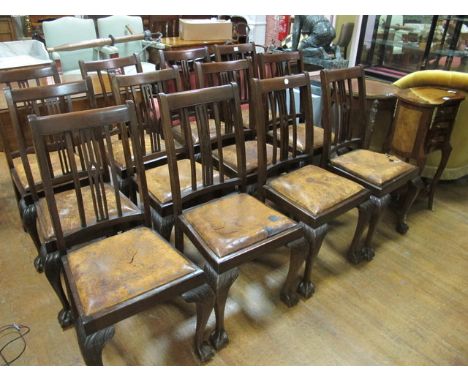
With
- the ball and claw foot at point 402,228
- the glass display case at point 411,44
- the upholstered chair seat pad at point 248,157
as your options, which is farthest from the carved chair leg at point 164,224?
the glass display case at point 411,44

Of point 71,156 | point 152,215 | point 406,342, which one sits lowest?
point 406,342

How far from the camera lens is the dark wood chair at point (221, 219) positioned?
1.36 meters

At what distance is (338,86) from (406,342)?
1.31 m

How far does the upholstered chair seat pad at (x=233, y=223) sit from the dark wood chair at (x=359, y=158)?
0.59 metres

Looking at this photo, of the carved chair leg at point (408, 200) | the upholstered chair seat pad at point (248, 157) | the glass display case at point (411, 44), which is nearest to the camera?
the upholstered chair seat pad at point (248, 157)

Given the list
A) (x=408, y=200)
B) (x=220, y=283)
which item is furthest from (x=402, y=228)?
(x=220, y=283)

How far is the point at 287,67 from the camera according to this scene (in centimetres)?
240

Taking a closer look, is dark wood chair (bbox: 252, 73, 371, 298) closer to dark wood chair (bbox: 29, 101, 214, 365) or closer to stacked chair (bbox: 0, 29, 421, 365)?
stacked chair (bbox: 0, 29, 421, 365)

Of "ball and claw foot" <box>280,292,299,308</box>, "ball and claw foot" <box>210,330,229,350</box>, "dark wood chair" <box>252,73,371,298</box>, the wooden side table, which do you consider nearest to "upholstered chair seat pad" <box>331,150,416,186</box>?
"dark wood chair" <box>252,73,371,298</box>

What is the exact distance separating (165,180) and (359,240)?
41.9 inches

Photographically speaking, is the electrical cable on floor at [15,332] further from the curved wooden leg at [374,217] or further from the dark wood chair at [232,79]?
the curved wooden leg at [374,217]

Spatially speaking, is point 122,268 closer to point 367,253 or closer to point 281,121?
point 281,121
